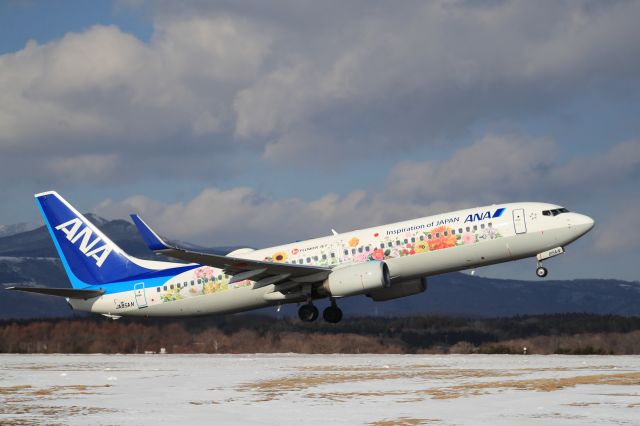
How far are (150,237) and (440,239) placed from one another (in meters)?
13.2

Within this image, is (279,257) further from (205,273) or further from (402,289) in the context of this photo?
(402,289)

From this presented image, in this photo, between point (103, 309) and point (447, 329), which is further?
point (447, 329)

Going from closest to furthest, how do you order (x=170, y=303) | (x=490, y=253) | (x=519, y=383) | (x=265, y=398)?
(x=265, y=398) → (x=519, y=383) → (x=490, y=253) → (x=170, y=303)

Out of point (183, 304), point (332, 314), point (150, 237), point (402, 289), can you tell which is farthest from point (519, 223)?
point (183, 304)

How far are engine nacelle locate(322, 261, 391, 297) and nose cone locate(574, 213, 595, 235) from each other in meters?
8.91

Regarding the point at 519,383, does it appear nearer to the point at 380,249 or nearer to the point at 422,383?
the point at 422,383

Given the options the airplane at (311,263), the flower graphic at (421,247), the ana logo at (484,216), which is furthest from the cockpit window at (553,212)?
the flower graphic at (421,247)

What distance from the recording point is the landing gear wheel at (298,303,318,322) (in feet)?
157

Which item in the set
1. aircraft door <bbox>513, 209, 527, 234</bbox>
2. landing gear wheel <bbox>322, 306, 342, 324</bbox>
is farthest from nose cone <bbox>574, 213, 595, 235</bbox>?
landing gear wheel <bbox>322, 306, 342, 324</bbox>

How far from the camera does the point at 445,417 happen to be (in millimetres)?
19031

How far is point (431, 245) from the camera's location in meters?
44.1

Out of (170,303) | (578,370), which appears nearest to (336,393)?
(578,370)

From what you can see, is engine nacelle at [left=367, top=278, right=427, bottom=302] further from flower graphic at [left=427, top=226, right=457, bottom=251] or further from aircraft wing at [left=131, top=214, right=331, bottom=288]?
flower graphic at [left=427, top=226, right=457, bottom=251]

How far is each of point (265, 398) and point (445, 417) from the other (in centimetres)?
543
